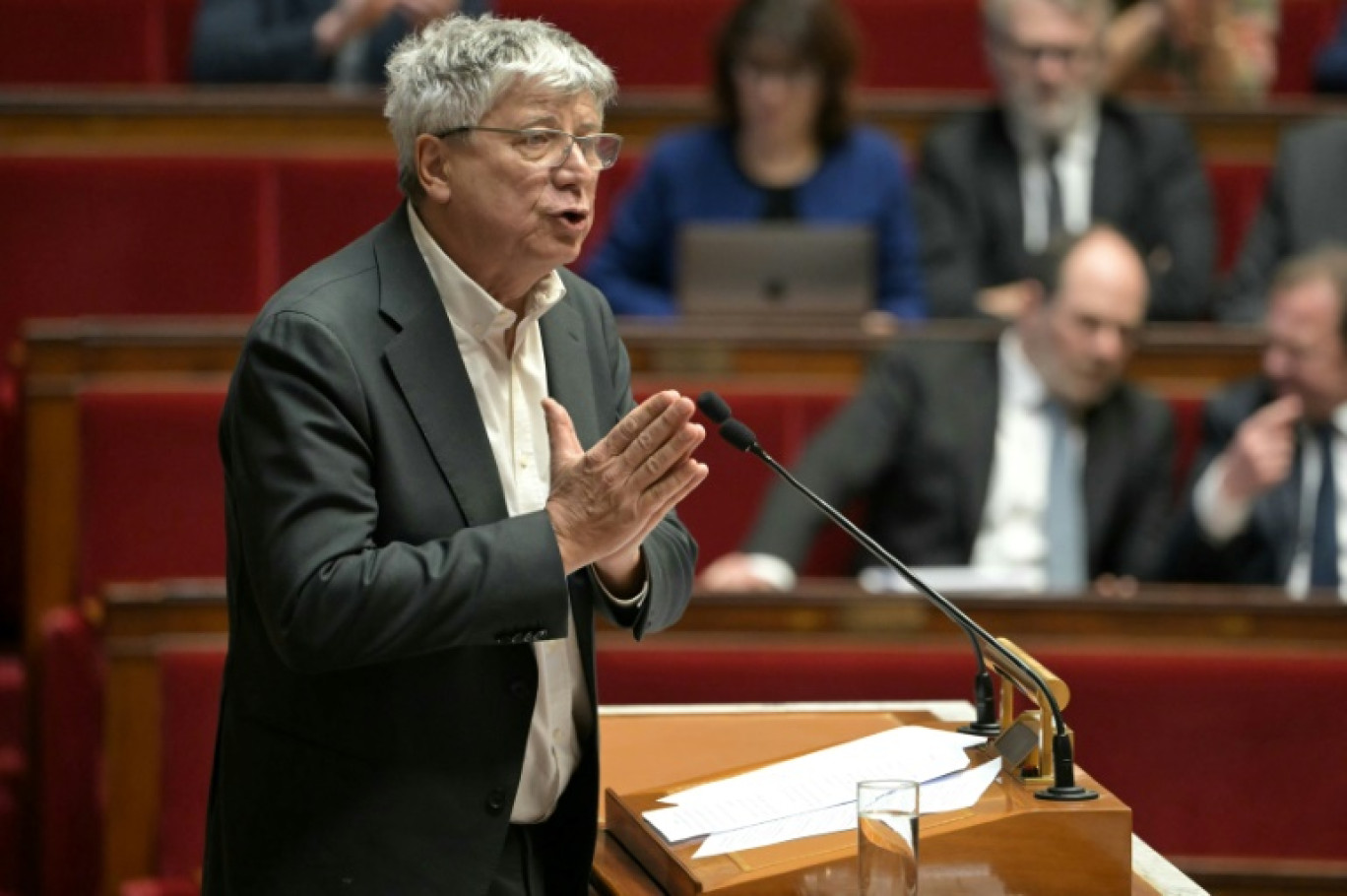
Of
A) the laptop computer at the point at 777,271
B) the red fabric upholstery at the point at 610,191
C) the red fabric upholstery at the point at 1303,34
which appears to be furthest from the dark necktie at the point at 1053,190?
the red fabric upholstery at the point at 1303,34

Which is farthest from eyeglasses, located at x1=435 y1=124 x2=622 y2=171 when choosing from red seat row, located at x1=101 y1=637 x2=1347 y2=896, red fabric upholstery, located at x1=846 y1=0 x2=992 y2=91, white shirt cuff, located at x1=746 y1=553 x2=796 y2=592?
red fabric upholstery, located at x1=846 y1=0 x2=992 y2=91

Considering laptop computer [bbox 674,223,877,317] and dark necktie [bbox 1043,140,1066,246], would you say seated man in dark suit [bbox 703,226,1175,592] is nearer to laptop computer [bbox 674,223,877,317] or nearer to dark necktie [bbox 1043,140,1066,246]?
laptop computer [bbox 674,223,877,317]

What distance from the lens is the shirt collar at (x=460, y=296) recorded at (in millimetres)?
785

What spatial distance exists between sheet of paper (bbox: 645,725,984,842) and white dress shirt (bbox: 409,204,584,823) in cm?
5

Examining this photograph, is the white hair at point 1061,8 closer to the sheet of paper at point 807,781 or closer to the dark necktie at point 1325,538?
the dark necktie at point 1325,538

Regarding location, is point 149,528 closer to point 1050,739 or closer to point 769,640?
point 769,640

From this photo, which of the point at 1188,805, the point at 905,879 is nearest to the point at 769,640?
the point at 1188,805

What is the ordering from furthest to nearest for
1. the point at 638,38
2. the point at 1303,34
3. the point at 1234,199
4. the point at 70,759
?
the point at 1303,34 < the point at 638,38 < the point at 1234,199 < the point at 70,759

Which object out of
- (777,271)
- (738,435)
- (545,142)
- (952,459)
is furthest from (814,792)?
(777,271)

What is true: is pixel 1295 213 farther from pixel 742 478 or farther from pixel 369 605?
pixel 369 605

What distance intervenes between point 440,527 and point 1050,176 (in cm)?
131

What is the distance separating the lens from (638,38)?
221cm

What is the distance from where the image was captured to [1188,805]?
49.0 inches

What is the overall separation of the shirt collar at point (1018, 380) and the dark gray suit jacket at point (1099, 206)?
247 mm
